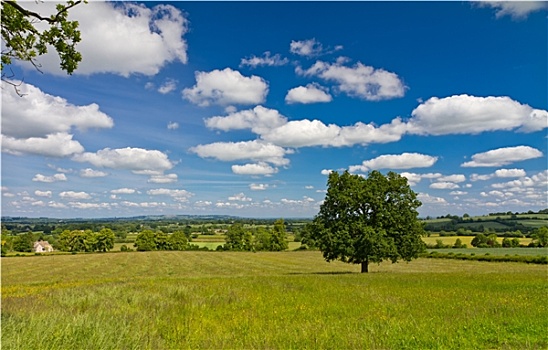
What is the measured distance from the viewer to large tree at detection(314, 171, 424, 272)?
35.6 metres

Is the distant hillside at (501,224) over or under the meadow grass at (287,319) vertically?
over

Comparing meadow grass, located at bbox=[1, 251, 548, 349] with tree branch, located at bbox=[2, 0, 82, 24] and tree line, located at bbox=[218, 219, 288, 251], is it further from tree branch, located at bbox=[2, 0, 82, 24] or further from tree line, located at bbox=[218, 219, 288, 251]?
tree line, located at bbox=[218, 219, 288, 251]

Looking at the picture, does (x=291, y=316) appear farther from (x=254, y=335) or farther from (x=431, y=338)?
(x=431, y=338)

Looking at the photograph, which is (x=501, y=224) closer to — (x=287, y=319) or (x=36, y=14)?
(x=287, y=319)

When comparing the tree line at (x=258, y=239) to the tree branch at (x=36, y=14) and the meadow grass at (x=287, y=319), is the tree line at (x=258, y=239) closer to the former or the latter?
the meadow grass at (x=287, y=319)

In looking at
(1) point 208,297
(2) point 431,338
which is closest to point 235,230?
(1) point 208,297

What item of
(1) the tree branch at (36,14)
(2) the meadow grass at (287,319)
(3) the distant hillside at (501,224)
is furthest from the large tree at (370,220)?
(3) the distant hillside at (501,224)

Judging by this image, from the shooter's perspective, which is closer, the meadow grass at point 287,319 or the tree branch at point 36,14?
the tree branch at point 36,14

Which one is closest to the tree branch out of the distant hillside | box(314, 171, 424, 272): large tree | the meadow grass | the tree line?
the meadow grass

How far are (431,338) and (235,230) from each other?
123 m

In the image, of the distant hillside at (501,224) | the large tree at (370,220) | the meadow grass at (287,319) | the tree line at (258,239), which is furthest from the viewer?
the tree line at (258,239)

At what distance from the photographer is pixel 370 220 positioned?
121 ft

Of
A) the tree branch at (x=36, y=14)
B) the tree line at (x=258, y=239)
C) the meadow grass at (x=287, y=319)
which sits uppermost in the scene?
the tree branch at (x=36, y=14)

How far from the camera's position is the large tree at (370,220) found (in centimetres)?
3562
